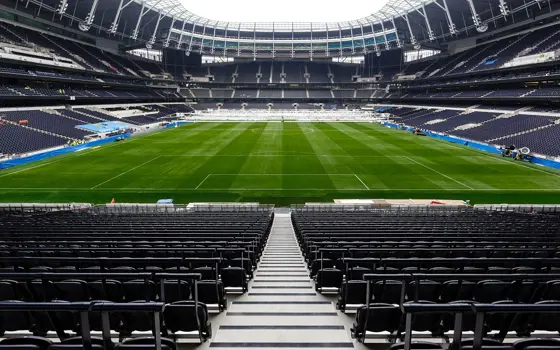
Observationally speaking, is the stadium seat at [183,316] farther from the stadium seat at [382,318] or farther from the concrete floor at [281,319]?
the stadium seat at [382,318]

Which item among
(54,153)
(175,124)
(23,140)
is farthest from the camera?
(175,124)

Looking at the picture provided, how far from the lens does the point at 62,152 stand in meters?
43.4

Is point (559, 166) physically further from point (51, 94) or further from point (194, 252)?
point (51, 94)

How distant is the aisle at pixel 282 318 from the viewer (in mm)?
4664

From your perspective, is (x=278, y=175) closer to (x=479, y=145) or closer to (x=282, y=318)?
(x=282, y=318)

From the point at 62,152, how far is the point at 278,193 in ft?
103

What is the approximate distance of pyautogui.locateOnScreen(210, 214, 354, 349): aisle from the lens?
4.66m

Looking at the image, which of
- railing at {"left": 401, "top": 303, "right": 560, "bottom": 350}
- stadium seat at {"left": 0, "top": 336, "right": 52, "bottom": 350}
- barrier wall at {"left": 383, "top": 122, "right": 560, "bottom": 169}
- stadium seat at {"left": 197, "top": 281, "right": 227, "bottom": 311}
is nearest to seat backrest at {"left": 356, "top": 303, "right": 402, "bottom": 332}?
railing at {"left": 401, "top": 303, "right": 560, "bottom": 350}

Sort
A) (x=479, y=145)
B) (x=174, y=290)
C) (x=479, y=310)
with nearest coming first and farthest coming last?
1. (x=479, y=310)
2. (x=174, y=290)
3. (x=479, y=145)

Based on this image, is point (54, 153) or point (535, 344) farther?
point (54, 153)

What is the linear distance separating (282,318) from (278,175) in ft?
88.7

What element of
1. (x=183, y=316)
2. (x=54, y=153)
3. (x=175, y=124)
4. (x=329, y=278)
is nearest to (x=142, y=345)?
(x=183, y=316)

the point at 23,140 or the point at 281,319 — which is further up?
the point at 281,319

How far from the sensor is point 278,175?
1277 inches
